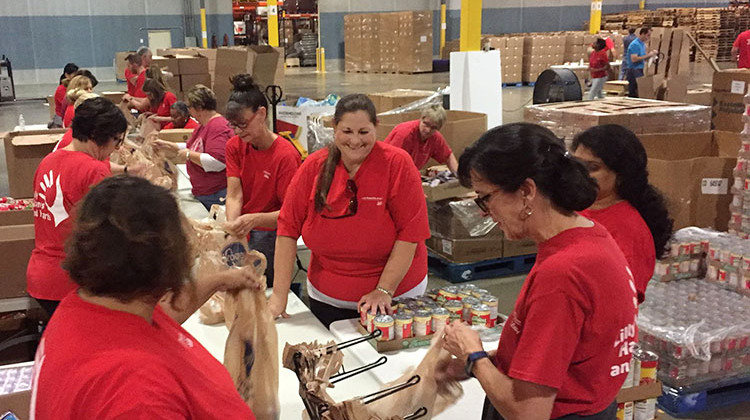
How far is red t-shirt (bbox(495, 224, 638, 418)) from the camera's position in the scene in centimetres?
134

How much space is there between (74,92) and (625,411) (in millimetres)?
5820

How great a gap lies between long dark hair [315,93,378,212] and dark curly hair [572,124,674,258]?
92 cm

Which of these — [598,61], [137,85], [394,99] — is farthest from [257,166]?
[598,61]

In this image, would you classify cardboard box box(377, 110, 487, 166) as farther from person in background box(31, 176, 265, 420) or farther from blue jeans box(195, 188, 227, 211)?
person in background box(31, 176, 265, 420)

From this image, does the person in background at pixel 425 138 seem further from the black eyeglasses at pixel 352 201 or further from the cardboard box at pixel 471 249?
the black eyeglasses at pixel 352 201

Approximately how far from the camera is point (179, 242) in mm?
1246

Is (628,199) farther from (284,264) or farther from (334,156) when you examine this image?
(284,264)

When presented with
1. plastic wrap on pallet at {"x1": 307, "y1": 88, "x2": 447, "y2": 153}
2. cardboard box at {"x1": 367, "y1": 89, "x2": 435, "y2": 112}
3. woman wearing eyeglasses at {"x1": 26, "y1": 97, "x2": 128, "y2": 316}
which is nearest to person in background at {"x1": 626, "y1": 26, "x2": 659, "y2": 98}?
cardboard box at {"x1": 367, "y1": 89, "x2": 435, "y2": 112}

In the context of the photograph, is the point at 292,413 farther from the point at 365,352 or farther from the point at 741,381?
the point at 741,381

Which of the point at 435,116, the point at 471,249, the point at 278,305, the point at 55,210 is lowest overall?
the point at 471,249

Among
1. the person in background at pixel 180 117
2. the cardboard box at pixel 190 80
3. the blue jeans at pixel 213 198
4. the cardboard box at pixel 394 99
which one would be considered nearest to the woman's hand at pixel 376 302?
the blue jeans at pixel 213 198

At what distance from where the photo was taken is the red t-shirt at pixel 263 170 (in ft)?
11.0

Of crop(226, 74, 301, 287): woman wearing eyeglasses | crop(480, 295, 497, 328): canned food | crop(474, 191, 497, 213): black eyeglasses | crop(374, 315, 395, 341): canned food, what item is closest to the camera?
crop(474, 191, 497, 213): black eyeglasses

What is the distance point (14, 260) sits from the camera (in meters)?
3.83
